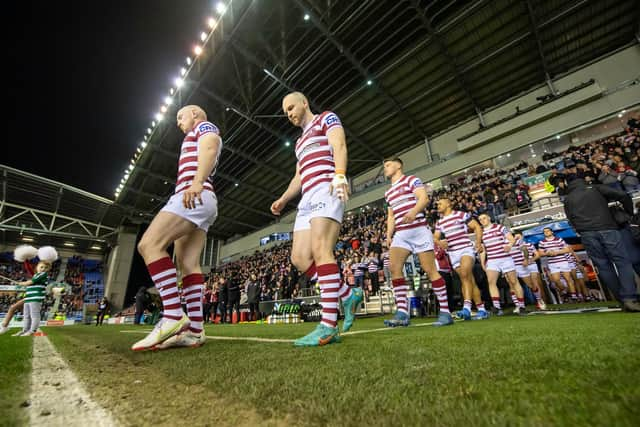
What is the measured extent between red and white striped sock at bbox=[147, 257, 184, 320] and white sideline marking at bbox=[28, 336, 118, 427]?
860 millimetres

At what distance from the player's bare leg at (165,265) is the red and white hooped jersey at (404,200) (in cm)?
243

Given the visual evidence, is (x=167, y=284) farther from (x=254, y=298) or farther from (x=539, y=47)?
(x=539, y=47)

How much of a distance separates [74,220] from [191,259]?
25951 mm

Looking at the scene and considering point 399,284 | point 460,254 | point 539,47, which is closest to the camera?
point 399,284

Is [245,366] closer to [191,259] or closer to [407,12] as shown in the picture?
[191,259]

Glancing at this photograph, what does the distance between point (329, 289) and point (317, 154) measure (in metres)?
1.00

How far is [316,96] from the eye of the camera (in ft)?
43.1

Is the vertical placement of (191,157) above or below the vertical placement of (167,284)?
above

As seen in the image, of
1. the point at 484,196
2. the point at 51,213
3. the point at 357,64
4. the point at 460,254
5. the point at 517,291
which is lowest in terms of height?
the point at 517,291

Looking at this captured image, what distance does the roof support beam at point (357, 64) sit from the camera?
9609mm

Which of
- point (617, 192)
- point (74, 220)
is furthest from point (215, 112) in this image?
point (74, 220)

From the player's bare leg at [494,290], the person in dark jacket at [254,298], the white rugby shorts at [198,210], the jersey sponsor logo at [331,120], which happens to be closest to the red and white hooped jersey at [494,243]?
the player's bare leg at [494,290]

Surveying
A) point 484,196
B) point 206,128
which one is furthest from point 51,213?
point 484,196

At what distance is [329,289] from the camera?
1.94m
